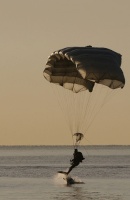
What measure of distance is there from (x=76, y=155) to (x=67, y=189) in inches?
134

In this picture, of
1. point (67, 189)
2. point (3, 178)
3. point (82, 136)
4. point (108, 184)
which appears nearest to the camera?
point (82, 136)

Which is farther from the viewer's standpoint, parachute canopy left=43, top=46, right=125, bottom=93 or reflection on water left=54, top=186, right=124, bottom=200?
reflection on water left=54, top=186, right=124, bottom=200

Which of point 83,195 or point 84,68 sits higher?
point 84,68

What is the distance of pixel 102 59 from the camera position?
45625mm

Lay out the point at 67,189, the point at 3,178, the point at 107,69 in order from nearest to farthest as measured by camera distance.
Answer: the point at 107,69, the point at 67,189, the point at 3,178

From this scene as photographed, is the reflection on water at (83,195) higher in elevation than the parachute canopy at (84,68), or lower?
lower

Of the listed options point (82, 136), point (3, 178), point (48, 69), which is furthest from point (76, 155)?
point (3, 178)

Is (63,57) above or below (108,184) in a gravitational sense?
above

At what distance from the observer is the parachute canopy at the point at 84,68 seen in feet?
146

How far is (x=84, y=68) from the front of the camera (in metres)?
44.3

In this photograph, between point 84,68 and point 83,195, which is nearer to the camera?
point 84,68

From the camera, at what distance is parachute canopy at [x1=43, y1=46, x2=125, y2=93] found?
44438 mm

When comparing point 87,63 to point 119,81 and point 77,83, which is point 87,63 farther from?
point 77,83

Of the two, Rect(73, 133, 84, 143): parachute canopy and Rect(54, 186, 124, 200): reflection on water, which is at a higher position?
Rect(73, 133, 84, 143): parachute canopy
